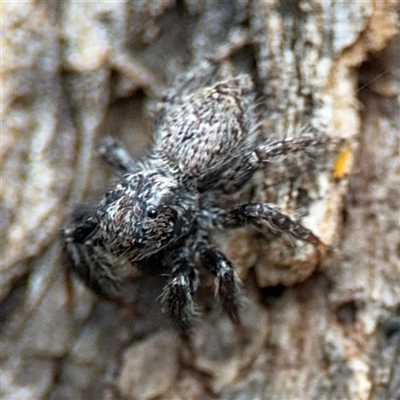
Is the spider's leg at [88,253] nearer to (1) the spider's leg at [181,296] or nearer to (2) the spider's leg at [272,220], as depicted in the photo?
(1) the spider's leg at [181,296]

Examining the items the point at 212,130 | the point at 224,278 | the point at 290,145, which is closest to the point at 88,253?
the point at 224,278

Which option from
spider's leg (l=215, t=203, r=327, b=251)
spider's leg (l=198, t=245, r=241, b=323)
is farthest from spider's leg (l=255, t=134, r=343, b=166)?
spider's leg (l=198, t=245, r=241, b=323)

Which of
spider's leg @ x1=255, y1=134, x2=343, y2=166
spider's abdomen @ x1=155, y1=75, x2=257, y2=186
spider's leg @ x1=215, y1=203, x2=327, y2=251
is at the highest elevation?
spider's abdomen @ x1=155, y1=75, x2=257, y2=186

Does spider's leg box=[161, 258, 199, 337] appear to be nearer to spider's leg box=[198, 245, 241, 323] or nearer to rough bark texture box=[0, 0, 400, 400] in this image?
spider's leg box=[198, 245, 241, 323]

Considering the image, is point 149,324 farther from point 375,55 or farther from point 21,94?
point 375,55

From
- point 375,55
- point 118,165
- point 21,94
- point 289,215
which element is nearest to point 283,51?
point 375,55

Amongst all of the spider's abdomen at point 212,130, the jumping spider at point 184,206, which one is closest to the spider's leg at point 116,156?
the jumping spider at point 184,206
